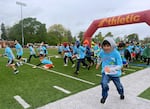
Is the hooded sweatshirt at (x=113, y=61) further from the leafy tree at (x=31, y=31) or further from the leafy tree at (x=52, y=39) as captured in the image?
the leafy tree at (x=52, y=39)

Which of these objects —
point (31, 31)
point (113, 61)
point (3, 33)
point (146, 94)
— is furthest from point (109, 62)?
point (3, 33)

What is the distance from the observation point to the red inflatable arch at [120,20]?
1043 centimetres

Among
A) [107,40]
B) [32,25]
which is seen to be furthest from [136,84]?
[32,25]

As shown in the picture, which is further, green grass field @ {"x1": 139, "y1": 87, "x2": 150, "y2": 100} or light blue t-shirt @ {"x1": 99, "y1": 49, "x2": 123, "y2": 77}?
green grass field @ {"x1": 139, "y1": 87, "x2": 150, "y2": 100}

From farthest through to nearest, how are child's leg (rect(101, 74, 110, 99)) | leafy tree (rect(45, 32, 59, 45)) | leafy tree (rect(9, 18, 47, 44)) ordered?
leafy tree (rect(45, 32, 59, 45)) → leafy tree (rect(9, 18, 47, 44)) → child's leg (rect(101, 74, 110, 99))

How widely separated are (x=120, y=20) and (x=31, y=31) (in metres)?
61.9

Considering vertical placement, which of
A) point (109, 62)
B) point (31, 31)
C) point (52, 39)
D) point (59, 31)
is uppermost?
point (59, 31)

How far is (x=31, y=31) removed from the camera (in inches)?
2739

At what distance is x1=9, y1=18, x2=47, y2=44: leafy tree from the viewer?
68.2 metres

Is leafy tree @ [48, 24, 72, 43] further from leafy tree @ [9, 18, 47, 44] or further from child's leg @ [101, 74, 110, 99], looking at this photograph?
child's leg @ [101, 74, 110, 99]

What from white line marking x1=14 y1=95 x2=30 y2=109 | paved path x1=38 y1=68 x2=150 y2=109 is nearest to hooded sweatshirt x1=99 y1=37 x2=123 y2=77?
paved path x1=38 y1=68 x2=150 y2=109

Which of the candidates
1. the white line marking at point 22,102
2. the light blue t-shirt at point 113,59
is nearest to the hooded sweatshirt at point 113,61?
the light blue t-shirt at point 113,59

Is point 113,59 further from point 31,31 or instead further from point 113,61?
point 31,31

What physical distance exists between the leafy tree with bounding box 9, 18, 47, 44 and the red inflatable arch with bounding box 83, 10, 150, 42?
187 feet
